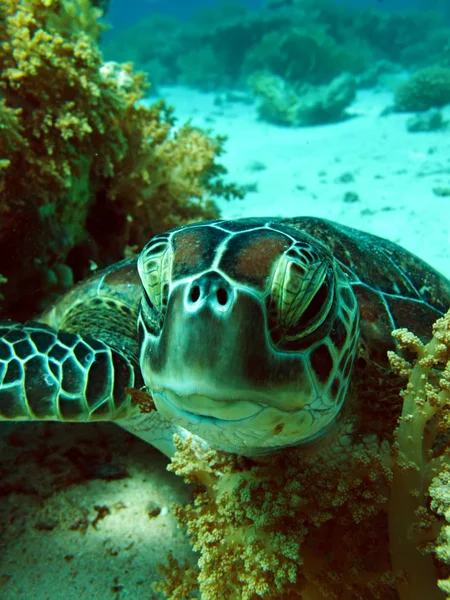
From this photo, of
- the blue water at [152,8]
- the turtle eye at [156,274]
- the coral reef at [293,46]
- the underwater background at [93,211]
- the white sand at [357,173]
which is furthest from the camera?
the blue water at [152,8]

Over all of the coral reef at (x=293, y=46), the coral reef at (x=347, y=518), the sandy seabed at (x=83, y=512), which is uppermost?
the coral reef at (x=293, y=46)

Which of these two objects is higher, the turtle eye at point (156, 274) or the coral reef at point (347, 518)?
the turtle eye at point (156, 274)

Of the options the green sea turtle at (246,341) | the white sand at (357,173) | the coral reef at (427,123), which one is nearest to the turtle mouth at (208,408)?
the green sea turtle at (246,341)

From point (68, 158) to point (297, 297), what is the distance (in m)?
2.06

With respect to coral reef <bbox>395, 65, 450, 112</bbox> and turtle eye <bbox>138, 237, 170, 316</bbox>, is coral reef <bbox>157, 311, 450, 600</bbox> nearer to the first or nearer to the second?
turtle eye <bbox>138, 237, 170, 316</bbox>

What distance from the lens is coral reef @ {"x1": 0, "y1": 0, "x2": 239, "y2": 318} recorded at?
7.74 feet

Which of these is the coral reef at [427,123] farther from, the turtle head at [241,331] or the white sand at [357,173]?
the turtle head at [241,331]

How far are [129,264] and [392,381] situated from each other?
5.16 ft

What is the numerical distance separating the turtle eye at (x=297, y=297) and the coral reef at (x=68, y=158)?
183 cm

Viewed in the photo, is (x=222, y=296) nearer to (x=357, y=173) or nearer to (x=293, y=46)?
(x=357, y=173)

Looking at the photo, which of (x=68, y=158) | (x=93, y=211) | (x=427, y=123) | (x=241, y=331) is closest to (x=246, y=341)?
(x=241, y=331)

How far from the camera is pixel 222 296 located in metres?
0.91

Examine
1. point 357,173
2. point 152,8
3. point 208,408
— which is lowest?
point 208,408

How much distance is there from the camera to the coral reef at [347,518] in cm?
126
